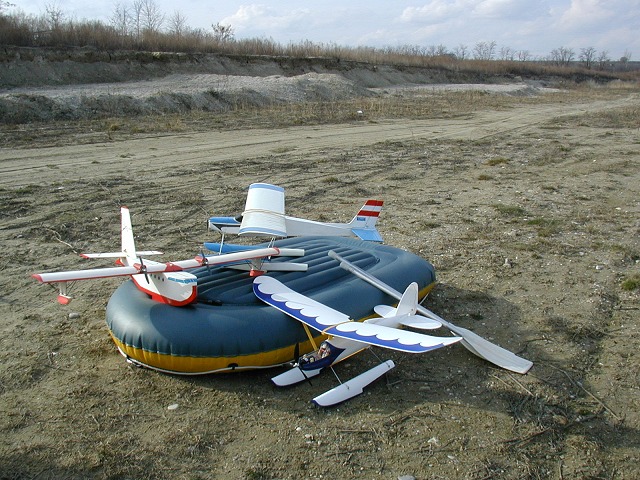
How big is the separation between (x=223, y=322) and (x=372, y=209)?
299cm

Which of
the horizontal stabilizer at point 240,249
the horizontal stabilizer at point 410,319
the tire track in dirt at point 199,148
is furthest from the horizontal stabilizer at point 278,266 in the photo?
the tire track in dirt at point 199,148

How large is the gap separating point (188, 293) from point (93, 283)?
2747 mm

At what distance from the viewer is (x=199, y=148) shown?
16500 mm

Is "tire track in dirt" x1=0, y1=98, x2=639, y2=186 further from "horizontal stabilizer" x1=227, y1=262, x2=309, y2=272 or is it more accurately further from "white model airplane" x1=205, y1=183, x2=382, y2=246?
"horizontal stabilizer" x1=227, y1=262, x2=309, y2=272

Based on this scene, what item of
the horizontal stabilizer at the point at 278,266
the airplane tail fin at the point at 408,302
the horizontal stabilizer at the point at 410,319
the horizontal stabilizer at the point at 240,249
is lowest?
the horizontal stabilizer at the point at 410,319

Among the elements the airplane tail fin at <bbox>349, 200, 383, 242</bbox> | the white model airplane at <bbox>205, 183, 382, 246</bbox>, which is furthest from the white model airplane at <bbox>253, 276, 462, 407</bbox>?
the airplane tail fin at <bbox>349, 200, 383, 242</bbox>

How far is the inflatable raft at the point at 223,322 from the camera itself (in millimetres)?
5078

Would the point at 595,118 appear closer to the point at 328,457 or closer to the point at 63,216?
the point at 63,216

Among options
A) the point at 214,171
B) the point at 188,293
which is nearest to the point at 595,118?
the point at 214,171

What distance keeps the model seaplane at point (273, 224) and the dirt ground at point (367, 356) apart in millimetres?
1318

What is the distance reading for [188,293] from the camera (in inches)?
207

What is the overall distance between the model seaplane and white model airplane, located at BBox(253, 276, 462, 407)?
52cm

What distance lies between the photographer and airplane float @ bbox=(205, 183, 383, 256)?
5.93m

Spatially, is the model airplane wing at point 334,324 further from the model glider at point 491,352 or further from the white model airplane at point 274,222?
the model glider at point 491,352
